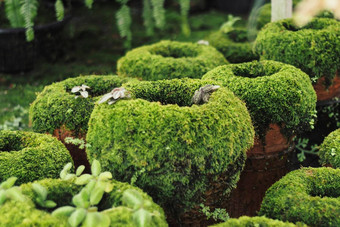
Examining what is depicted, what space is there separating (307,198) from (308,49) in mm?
1817

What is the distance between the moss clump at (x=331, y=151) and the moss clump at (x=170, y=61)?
4.21 ft

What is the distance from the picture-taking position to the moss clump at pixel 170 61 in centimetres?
402

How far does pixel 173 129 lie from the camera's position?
2432 mm

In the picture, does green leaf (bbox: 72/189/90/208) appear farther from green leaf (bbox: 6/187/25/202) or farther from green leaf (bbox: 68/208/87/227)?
green leaf (bbox: 6/187/25/202)

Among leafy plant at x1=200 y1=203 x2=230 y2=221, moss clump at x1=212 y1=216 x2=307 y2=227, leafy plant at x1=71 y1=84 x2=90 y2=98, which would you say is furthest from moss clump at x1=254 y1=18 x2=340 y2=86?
moss clump at x1=212 y1=216 x2=307 y2=227

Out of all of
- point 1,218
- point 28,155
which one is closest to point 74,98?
point 28,155

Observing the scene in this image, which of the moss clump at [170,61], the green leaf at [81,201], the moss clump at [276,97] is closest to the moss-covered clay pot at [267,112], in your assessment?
the moss clump at [276,97]

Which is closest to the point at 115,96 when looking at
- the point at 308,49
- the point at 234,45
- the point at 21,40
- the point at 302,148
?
the point at 308,49

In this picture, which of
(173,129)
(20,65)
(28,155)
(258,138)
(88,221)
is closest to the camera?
(88,221)

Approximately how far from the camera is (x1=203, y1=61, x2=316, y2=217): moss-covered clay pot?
3.22 m

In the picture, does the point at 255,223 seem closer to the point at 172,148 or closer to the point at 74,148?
the point at 172,148

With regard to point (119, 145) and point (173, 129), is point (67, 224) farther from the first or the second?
point (173, 129)

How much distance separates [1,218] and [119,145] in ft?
2.35

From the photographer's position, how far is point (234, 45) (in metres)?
5.10
